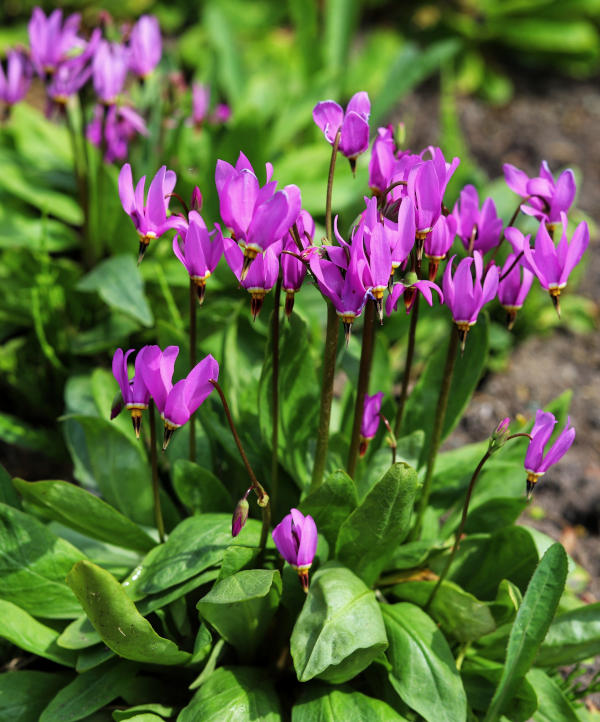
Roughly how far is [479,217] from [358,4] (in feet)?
10.9

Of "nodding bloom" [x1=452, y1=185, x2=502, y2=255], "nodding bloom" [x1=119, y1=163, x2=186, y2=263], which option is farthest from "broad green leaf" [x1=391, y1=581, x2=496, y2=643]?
"nodding bloom" [x1=119, y1=163, x2=186, y2=263]

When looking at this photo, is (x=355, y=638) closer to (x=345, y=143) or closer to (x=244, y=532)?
(x=244, y=532)

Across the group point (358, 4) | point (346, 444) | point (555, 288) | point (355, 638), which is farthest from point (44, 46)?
point (358, 4)

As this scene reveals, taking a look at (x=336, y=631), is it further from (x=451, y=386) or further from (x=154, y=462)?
(x=451, y=386)

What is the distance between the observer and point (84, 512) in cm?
200

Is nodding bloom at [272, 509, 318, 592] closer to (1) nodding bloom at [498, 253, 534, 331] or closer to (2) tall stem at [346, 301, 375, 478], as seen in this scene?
(2) tall stem at [346, 301, 375, 478]

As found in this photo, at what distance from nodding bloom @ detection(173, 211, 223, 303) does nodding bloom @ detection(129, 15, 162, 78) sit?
4.67 feet

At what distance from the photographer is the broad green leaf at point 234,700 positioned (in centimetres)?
182

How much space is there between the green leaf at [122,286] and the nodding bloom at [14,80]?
25.2 inches

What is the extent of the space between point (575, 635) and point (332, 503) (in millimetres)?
646

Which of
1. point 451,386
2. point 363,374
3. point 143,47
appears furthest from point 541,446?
point 143,47

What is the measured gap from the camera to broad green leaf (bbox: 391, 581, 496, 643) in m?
1.93

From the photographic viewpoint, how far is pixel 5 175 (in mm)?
3330

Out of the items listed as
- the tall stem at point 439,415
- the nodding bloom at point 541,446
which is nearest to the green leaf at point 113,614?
the tall stem at point 439,415
